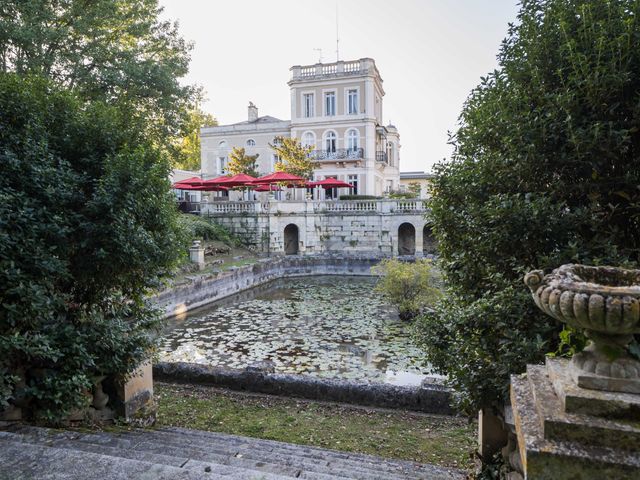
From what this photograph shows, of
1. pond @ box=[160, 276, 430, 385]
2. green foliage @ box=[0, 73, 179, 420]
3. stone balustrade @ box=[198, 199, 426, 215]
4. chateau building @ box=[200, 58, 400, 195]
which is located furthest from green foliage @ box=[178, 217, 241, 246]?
green foliage @ box=[0, 73, 179, 420]

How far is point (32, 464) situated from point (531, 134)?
166 inches

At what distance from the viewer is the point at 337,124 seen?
28.9 meters

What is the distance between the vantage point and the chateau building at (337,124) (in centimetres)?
2834

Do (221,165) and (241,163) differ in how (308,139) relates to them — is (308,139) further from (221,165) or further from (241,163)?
(221,165)

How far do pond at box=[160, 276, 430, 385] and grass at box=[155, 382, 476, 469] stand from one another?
4.34ft

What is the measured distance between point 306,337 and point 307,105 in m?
22.5

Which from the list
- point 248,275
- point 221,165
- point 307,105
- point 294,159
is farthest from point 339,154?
point 248,275

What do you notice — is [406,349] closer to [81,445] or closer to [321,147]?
[81,445]

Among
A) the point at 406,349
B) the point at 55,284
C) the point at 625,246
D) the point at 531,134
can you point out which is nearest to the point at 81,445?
the point at 55,284

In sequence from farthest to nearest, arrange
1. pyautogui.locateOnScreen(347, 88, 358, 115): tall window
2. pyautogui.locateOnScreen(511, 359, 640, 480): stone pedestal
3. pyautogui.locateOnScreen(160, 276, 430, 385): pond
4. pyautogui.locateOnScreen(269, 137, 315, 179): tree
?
pyautogui.locateOnScreen(347, 88, 358, 115): tall window → pyautogui.locateOnScreen(269, 137, 315, 179): tree → pyautogui.locateOnScreen(160, 276, 430, 385): pond → pyautogui.locateOnScreen(511, 359, 640, 480): stone pedestal

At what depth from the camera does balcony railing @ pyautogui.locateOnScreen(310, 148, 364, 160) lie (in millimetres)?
28422

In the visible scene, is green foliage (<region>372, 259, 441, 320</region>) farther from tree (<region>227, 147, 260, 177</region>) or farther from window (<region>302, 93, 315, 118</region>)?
window (<region>302, 93, 315, 118</region>)

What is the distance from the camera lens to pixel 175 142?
18516 mm

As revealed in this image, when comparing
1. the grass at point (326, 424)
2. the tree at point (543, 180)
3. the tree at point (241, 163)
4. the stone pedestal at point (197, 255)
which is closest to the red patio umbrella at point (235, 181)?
the stone pedestal at point (197, 255)
